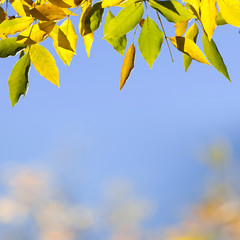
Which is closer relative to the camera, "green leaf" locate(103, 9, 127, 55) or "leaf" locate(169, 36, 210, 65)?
"leaf" locate(169, 36, 210, 65)

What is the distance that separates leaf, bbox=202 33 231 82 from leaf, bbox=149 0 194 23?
6 centimetres

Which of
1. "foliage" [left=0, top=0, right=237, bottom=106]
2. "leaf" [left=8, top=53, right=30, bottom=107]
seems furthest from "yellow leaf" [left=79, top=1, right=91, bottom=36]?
"leaf" [left=8, top=53, right=30, bottom=107]

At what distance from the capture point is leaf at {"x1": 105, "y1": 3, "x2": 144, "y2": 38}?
1.69 ft

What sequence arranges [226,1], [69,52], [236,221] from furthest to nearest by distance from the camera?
[236,221], [69,52], [226,1]

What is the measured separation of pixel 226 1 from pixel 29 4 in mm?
305

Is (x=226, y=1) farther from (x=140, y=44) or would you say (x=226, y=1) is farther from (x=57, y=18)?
(x=57, y=18)

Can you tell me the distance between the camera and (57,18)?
0.56 metres

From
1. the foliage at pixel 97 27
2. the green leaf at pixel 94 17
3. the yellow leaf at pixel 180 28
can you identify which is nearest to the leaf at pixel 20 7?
the foliage at pixel 97 27

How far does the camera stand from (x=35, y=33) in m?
0.57

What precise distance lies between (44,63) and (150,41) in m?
0.16

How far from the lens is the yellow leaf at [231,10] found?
49 centimetres

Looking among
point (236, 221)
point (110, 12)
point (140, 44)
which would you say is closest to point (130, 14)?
point (140, 44)

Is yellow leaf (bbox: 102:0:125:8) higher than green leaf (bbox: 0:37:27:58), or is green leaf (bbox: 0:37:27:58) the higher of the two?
green leaf (bbox: 0:37:27:58)

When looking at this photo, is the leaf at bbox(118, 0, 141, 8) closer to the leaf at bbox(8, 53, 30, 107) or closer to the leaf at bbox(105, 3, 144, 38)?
the leaf at bbox(105, 3, 144, 38)
